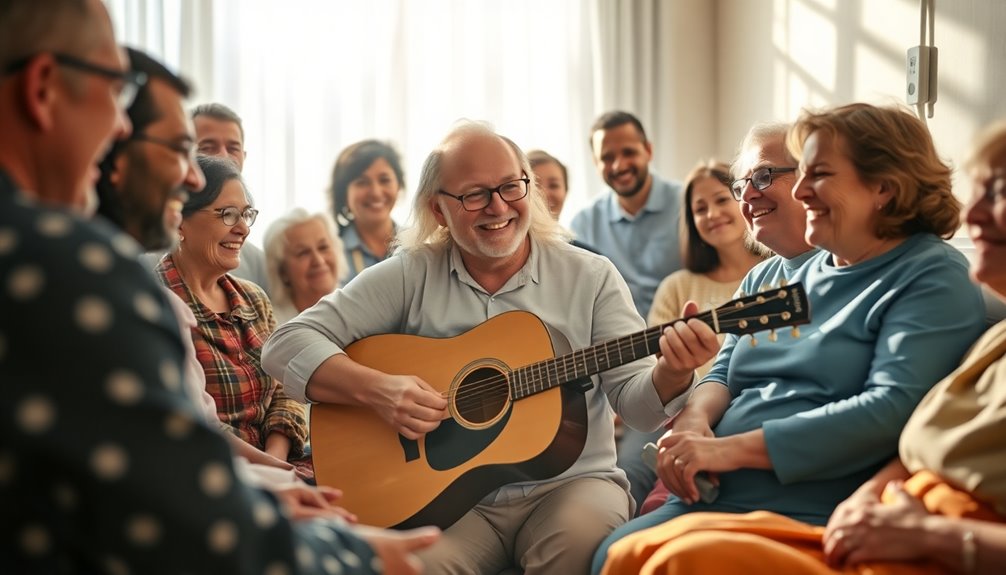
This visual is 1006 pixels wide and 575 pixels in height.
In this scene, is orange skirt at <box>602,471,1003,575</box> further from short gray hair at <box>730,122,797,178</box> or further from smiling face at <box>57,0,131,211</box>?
smiling face at <box>57,0,131,211</box>

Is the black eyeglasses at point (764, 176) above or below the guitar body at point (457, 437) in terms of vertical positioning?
above

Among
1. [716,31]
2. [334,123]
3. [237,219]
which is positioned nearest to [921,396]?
[237,219]

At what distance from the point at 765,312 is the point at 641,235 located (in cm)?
256

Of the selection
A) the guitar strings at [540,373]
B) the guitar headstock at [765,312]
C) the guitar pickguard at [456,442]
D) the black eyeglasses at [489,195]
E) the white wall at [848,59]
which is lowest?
the guitar pickguard at [456,442]

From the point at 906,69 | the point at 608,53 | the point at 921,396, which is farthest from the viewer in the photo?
the point at 608,53

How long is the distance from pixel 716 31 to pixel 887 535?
4.60 metres

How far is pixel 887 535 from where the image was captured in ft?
4.83

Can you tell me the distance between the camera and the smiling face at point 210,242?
2.52m

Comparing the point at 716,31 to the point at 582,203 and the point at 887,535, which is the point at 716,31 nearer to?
the point at 582,203

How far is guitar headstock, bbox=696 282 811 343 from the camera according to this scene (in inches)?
71.3

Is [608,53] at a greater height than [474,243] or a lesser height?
greater

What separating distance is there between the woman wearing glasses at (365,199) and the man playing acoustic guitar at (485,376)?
1707mm

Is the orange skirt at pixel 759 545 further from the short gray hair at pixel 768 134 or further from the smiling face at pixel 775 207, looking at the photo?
the short gray hair at pixel 768 134

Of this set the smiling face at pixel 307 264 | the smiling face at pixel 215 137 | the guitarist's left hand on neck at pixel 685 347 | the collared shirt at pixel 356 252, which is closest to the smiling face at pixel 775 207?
the guitarist's left hand on neck at pixel 685 347
